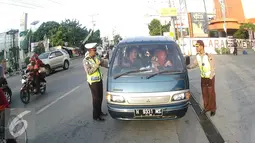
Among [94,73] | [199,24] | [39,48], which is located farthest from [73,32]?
[94,73]

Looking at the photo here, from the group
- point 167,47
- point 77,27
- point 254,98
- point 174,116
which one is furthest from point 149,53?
point 77,27

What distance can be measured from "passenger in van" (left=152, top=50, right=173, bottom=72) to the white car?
1329 cm

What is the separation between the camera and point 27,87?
9484 mm

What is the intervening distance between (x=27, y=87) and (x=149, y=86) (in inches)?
228

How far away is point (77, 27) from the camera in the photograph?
5559 cm

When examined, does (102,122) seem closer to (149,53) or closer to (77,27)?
(149,53)

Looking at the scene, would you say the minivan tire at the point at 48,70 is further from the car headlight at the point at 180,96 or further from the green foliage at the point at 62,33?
the green foliage at the point at 62,33

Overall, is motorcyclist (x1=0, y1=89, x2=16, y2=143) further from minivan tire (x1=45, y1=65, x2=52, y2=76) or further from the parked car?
minivan tire (x1=45, y1=65, x2=52, y2=76)

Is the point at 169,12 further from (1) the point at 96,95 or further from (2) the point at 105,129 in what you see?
(2) the point at 105,129

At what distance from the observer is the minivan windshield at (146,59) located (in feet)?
18.6

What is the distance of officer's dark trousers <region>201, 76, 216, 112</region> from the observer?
6.27 meters

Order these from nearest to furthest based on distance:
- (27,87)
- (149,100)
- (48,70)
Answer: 1. (149,100)
2. (27,87)
3. (48,70)

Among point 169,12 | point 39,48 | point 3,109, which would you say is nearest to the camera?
point 3,109

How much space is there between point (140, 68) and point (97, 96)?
1241 millimetres
